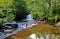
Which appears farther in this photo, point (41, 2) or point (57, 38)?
point (41, 2)

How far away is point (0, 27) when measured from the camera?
20203 mm

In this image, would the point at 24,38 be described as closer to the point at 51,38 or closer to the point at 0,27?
the point at 51,38

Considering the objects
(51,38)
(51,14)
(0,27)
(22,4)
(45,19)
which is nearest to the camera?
(51,38)

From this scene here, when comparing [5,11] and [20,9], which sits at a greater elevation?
[5,11]

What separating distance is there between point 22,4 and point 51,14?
24.3ft

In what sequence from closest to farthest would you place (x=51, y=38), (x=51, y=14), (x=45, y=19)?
(x=51, y=38) → (x=51, y=14) → (x=45, y=19)

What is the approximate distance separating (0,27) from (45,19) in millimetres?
10474

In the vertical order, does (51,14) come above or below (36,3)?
below

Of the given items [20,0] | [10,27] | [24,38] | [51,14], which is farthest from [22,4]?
[24,38]

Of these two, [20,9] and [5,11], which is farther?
[20,9]

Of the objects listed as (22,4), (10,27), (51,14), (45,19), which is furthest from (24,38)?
(22,4)

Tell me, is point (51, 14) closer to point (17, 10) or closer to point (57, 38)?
point (17, 10)

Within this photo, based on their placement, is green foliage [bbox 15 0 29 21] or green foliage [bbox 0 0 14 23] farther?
green foliage [bbox 15 0 29 21]

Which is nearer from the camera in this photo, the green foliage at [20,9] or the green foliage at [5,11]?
the green foliage at [5,11]
